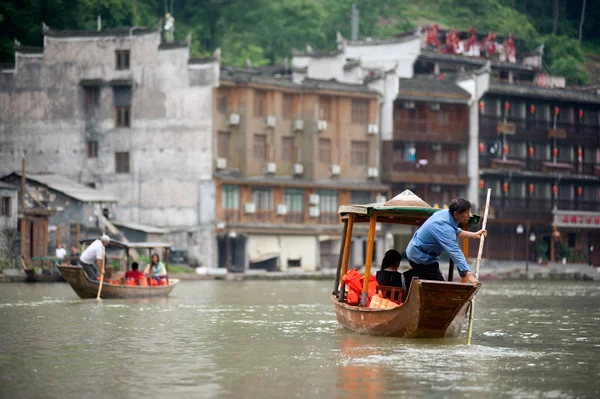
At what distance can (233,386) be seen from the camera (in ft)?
42.6

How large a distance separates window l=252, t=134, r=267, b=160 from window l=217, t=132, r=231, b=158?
1.36 m

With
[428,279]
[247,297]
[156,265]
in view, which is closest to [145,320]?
[428,279]

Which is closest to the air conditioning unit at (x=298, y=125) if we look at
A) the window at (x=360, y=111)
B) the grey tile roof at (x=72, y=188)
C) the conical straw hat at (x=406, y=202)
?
the window at (x=360, y=111)

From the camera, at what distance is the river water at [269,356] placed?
12789 millimetres

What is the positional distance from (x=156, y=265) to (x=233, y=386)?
20804 mm

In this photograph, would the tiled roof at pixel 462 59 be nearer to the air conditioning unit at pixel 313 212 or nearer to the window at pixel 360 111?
the window at pixel 360 111

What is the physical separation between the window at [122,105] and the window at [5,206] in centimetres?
1269

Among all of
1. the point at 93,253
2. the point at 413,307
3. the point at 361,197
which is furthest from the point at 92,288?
the point at 361,197

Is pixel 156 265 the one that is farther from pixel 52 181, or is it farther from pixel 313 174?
pixel 313 174

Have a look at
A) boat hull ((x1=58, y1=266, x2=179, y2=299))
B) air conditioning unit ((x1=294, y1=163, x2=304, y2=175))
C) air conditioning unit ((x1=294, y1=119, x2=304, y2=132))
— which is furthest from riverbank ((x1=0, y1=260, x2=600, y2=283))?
boat hull ((x1=58, y1=266, x2=179, y2=299))

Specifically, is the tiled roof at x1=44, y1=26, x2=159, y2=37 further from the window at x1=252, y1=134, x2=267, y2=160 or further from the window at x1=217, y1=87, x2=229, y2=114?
the window at x1=252, y1=134, x2=267, y2=160

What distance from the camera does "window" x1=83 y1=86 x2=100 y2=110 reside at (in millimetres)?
57281

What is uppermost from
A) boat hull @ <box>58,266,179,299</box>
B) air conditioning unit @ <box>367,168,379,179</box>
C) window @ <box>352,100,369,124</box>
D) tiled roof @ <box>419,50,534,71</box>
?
tiled roof @ <box>419,50,534,71</box>

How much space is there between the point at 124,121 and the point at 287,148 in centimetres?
844
